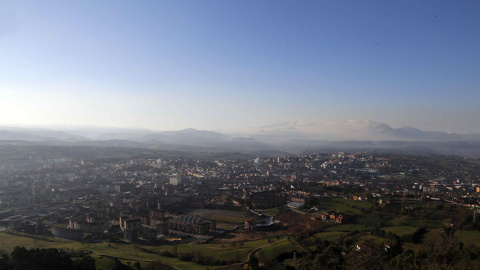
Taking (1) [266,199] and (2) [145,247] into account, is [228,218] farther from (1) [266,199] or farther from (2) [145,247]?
(2) [145,247]

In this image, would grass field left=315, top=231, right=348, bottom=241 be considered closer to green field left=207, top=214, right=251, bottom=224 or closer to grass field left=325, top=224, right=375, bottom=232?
grass field left=325, top=224, right=375, bottom=232

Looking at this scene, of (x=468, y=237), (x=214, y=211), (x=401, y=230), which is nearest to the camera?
(x=468, y=237)

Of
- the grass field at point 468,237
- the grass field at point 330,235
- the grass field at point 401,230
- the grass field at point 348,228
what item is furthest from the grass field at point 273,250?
the grass field at point 468,237

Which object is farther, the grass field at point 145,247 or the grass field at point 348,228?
the grass field at point 348,228

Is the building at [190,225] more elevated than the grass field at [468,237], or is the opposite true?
the grass field at [468,237]

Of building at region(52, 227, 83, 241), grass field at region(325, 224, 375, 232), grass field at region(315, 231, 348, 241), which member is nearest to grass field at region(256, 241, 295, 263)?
grass field at region(315, 231, 348, 241)

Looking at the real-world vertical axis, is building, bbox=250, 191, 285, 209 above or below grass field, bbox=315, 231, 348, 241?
below

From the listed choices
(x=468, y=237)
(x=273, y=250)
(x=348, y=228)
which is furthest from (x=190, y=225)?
(x=468, y=237)

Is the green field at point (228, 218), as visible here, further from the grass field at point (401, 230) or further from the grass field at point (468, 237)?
the grass field at point (468, 237)

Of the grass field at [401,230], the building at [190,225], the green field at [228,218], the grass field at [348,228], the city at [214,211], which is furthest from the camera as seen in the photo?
the green field at [228,218]

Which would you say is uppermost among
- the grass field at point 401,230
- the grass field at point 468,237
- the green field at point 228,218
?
the grass field at point 468,237

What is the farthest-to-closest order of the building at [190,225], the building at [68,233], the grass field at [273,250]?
the building at [190,225]
the building at [68,233]
the grass field at [273,250]
